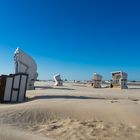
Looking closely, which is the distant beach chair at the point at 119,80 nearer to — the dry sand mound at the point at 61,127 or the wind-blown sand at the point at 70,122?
the wind-blown sand at the point at 70,122

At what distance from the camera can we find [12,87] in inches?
742

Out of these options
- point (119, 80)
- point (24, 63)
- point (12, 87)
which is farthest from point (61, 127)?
point (119, 80)

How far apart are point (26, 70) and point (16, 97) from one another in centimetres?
1390

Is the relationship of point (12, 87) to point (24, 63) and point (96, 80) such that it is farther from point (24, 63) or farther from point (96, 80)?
point (96, 80)

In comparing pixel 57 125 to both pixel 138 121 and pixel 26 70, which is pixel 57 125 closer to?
pixel 138 121

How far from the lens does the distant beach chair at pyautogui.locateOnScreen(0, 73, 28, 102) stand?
18.6 meters

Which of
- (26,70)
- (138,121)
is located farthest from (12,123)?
(26,70)

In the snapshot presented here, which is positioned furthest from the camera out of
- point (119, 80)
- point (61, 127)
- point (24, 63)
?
point (119, 80)

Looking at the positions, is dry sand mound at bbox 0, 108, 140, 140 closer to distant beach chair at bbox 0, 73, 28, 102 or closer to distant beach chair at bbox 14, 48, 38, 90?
distant beach chair at bbox 0, 73, 28, 102

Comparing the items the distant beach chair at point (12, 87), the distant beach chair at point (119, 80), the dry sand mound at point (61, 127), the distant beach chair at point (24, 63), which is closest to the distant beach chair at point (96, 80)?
the distant beach chair at point (119, 80)

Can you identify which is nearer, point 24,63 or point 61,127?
point 61,127

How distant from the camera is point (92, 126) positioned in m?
9.73

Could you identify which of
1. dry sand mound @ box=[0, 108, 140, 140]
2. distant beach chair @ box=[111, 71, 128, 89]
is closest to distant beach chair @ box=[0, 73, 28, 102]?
dry sand mound @ box=[0, 108, 140, 140]

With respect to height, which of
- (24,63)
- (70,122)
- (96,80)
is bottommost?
(70,122)
